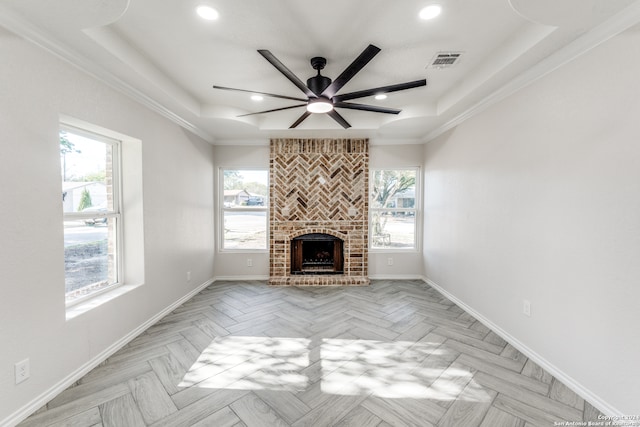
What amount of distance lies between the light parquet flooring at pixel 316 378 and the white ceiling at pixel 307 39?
243cm

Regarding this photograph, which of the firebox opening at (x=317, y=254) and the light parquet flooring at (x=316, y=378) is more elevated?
the firebox opening at (x=317, y=254)

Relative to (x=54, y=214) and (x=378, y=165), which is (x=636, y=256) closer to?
(x=378, y=165)

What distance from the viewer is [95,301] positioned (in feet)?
7.59

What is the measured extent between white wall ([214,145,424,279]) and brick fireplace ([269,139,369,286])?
0.63ft

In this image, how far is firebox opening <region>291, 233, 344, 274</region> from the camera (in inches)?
184

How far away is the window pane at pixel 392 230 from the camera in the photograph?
475 cm

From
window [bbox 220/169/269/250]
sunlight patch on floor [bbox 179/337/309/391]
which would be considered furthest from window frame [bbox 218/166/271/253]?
sunlight patch on floor [bbox 179/337/309/391]

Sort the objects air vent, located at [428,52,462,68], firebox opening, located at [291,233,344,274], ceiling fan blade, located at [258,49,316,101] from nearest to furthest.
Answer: ceiling fan blade, located at [258,49,316,101], air vent, located at [428,52,462,68], firebox opening, located at [291,233,344,274]

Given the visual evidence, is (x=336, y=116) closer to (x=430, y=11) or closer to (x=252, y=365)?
(x=430, y=11)

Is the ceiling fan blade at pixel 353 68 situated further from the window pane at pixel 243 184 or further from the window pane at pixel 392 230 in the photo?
the window pane at pixel 392 230

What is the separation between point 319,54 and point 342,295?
10.2 feet

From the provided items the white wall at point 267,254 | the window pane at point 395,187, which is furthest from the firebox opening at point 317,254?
the window pane at point 395,187

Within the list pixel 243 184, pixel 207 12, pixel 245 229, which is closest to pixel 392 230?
pixel 245 229

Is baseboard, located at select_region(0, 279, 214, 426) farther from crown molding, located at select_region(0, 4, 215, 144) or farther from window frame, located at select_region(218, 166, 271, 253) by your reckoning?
crown molding, located at select_region(0, 4, 215, 144)
